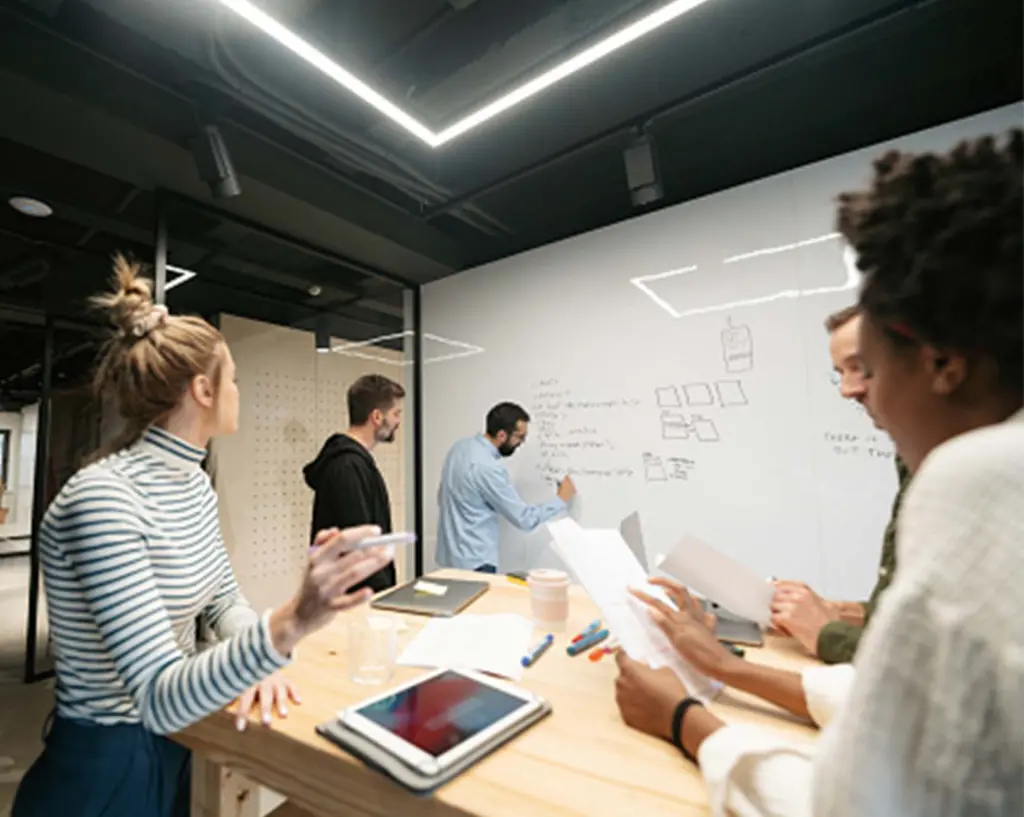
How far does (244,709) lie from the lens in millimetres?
702

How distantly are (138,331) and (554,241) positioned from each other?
2.27m

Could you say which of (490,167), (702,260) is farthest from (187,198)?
(702,260)

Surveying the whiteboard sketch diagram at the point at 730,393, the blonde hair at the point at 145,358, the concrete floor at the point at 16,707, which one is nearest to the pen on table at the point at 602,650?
the blonde hair at the point at 145,358

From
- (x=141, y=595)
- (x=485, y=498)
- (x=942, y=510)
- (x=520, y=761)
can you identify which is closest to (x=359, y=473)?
(x=485, y=498)

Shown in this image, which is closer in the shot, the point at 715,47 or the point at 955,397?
the point at 955,397

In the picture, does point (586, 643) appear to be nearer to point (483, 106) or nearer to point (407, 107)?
point (483, 106)

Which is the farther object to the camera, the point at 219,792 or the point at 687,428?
the point at 687,428

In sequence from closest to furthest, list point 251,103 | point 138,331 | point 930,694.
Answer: point 930,694 → point 138,331 → point 251,103

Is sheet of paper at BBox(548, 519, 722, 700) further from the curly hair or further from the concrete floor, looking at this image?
the concrete floor

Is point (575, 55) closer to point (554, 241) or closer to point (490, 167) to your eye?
point (490, 167)

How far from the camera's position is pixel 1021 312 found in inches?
12.6

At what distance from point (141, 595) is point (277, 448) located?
8.48 feet

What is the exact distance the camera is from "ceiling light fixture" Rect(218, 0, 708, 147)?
54.3 inches

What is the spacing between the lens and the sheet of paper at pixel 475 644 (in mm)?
831
